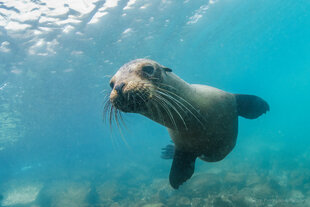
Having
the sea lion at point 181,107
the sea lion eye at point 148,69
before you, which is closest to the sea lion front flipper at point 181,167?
the sea lion at point 181,107

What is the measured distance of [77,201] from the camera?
1173 cm

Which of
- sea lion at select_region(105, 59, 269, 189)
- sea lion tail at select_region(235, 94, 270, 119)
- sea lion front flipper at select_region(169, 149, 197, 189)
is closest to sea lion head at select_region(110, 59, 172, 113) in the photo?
sea lion at select_region(105, 59, 269, 189)

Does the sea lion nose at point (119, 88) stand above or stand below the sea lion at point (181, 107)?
above

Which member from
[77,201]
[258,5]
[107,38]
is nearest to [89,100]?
[107,38]

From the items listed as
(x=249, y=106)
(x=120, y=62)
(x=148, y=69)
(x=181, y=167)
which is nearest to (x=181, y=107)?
(x=148, y=69)

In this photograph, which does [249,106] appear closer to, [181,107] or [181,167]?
[181,167]

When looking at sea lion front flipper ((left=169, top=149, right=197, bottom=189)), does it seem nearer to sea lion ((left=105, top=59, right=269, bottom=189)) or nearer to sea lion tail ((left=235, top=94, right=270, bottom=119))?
sea lion ((left=105, top=59, right=269, bottom=189))

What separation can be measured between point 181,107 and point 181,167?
115cm

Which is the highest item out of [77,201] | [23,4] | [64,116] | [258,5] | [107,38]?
[258,5]

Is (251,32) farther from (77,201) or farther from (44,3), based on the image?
(77,201)

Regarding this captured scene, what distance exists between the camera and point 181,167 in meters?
3.02

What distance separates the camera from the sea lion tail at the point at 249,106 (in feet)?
10.8

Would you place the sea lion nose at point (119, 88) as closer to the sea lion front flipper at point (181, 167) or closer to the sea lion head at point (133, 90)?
the sea lion head at point (133, 90)

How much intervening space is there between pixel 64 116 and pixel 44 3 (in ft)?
76.0
